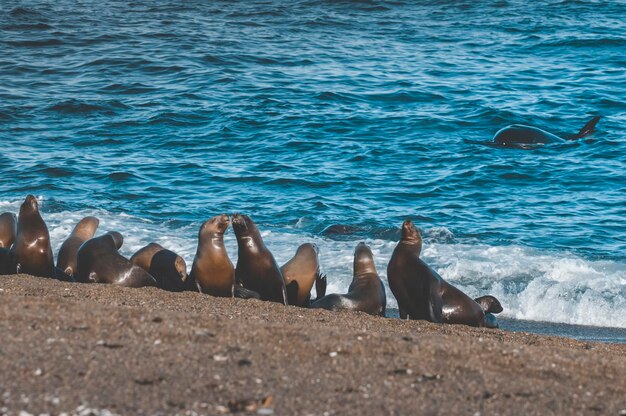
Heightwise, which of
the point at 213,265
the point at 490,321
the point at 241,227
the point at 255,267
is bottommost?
the point at 490,321

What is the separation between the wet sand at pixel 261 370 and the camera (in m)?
4.68

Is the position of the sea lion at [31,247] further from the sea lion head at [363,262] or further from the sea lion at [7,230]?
the sea lion head at [363,262]

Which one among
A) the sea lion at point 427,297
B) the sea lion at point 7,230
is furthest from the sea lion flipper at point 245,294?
the sea lion at point 7,230

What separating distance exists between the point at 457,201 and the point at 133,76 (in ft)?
29.6

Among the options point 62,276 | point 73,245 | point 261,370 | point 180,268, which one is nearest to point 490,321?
point 180,268

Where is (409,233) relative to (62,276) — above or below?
above

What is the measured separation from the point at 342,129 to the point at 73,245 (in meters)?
7.99

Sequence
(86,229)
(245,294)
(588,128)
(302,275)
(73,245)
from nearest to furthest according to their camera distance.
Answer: (245,294) < (302,275) < (73,245) < (86,229) < (588,128)

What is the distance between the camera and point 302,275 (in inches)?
371

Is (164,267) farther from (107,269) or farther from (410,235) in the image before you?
(410,235)

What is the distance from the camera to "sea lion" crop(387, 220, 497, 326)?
8.45 metres

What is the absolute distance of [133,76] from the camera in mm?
20609

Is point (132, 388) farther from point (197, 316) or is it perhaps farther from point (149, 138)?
point (149, 138)

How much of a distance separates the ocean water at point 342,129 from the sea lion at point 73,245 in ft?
3.88
